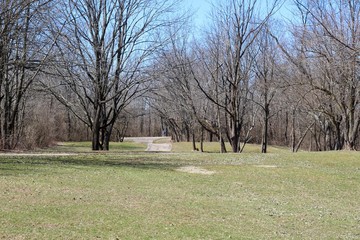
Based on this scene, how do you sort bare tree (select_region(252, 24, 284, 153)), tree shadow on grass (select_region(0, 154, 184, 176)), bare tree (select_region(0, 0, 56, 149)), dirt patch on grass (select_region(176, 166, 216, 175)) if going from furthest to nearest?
bare tree (select_region(252, 24, 284, 153))
bare tree (select_region(0, 0, 56, 149))
dirt patch on grass (select_region(176, 166, 216, 175))
tree shadow on grass (select_region(0, 154, 184, 176))

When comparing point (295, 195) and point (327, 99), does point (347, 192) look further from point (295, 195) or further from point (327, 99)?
point (327, 99)

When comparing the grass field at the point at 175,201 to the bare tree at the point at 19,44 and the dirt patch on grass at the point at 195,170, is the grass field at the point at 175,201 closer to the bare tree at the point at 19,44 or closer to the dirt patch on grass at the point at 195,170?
the dirt patch on grass at the point at 195,170

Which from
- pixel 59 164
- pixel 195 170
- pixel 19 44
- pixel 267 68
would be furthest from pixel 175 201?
pixel 267 68

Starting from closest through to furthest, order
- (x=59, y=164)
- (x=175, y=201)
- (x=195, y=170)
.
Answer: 1. (x=175, y=201)
2. (x=59, y=164)
3. (x=195, y=170)

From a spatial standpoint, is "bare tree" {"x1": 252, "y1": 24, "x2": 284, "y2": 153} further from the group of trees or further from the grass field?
the grass field

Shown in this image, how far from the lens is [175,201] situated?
958cm

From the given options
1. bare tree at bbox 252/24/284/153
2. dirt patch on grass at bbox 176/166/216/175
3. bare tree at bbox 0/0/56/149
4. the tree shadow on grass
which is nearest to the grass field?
the tree shadow on grass

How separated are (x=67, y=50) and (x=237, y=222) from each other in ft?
61.6

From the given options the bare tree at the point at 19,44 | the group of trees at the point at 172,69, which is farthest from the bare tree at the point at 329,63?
the bare tree at the point at 19,44

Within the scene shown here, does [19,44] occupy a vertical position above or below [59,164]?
above

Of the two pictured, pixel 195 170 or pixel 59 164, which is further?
pixel 195 170

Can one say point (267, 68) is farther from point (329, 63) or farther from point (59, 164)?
point (59, 164)

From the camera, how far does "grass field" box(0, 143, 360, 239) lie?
6.84 m

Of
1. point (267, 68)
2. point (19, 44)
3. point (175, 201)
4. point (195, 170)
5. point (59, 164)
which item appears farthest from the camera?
point (267, 68)
